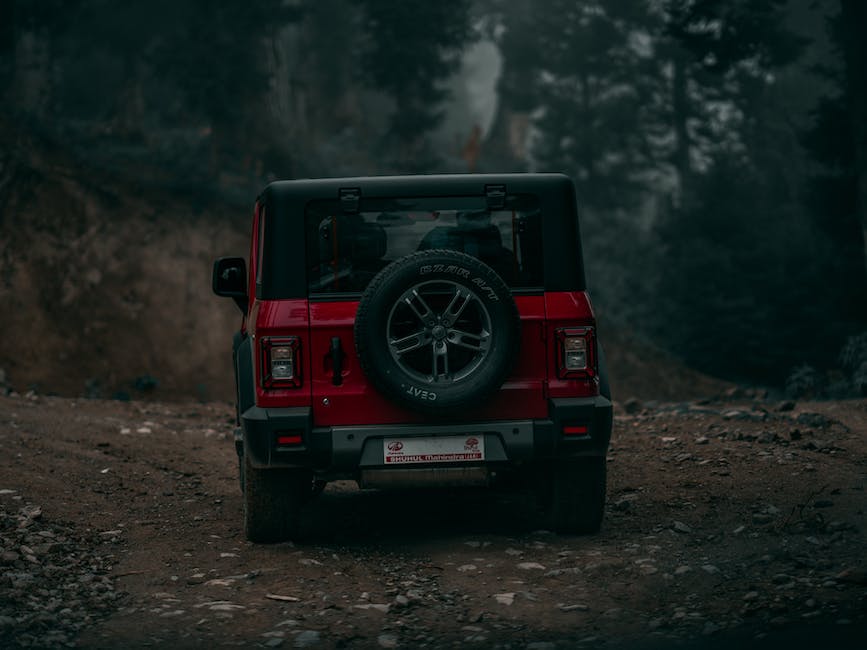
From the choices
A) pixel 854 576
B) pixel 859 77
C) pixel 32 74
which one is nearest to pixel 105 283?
pixel 32 74

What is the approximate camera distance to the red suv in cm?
662

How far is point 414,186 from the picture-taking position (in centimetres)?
707

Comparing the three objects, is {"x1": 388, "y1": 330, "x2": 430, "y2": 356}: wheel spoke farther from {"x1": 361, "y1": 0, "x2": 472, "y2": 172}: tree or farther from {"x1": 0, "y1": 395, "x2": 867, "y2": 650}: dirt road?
{"x1": 361, "y1": 0, "x2": 472, "y2": 172}: tree

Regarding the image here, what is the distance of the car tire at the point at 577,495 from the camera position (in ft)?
24.3

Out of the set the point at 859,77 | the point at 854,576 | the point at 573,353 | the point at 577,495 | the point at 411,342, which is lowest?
the point at 854,576

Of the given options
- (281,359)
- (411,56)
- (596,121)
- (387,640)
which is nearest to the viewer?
(387,640)

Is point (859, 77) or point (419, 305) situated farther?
point (859, 77)

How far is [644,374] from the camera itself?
28.5 meters

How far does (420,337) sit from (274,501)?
165 centimetres

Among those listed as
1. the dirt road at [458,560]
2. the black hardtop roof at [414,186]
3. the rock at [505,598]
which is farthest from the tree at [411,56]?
the rock at [505,598]

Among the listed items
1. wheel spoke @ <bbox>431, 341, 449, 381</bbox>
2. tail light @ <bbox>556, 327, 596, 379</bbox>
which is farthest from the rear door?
wheel spoke @ <bbox>431, 341, 449, 381</bbox>

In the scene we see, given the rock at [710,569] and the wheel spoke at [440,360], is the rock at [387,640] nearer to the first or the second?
the wheel spoke at [440,360]

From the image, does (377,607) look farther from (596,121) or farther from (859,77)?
(596,121)

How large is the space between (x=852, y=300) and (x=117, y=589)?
19728 millimetres
